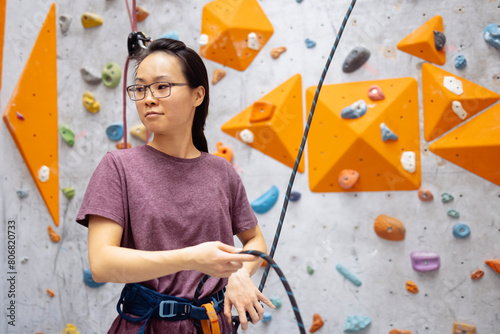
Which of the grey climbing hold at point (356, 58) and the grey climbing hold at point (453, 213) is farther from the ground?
the grey climbing hold at point (356, 58)

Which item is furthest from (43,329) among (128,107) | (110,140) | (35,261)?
(128,107)

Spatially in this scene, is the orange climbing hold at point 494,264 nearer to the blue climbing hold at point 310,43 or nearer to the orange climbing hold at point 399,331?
the orange climbing hold at point 399,331

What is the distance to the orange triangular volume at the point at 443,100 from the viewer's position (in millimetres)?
2059

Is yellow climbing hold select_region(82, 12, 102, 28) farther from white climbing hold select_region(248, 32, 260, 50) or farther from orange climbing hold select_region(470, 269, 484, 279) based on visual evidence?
orange climbing hold select_region(470, 269, 484, 279)

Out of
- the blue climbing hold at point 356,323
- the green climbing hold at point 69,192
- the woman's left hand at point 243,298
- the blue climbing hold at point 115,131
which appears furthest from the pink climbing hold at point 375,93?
the green climbing hold at point 69,192

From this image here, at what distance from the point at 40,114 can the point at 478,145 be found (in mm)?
2335

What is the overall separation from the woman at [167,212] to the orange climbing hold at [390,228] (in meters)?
1.16

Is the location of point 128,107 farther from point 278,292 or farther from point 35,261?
point 278,292

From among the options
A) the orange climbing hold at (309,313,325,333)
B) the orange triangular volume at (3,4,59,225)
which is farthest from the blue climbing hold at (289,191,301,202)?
the orange triangular volume at (3,4,59,225)

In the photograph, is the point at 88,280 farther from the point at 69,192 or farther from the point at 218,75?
the point at 218,75

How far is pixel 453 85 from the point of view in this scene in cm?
209

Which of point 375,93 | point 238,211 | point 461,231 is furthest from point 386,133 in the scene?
point 238,211

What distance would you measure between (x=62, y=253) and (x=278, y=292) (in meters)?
1.27

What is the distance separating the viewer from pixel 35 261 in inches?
105
